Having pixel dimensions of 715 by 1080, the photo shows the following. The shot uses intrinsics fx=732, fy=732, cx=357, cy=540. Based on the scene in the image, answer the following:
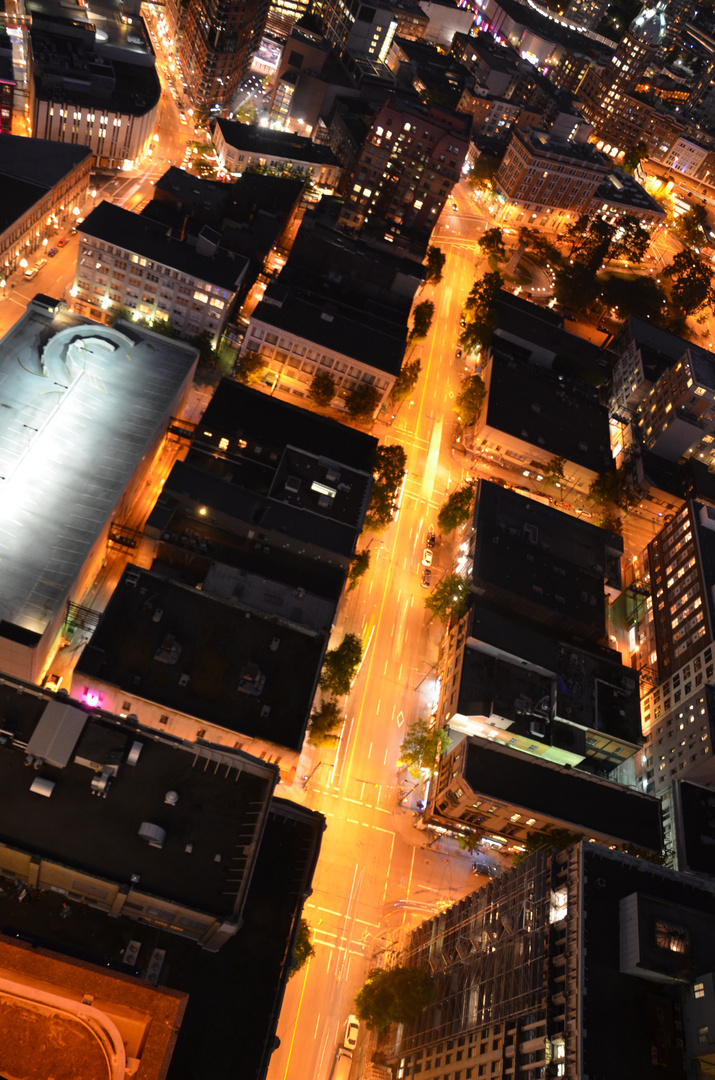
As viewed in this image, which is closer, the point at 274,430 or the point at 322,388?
the point at 274,430

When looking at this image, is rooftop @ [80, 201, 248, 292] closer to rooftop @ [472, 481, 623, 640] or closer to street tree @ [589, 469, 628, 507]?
rooftop @ [472, 481, 623, 640]

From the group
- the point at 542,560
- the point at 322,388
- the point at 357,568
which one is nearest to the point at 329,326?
the point at 322,388

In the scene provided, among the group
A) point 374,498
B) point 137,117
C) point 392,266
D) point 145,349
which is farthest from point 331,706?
point 137,117

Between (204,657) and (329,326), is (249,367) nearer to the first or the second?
(329,326)

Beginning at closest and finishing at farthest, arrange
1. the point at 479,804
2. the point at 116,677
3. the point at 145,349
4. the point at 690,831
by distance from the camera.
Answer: the point at 116,677 → the point at 479,804 → the point at 690,831 → the point at 145,349

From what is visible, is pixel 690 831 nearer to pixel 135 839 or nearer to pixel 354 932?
pixel 354 932

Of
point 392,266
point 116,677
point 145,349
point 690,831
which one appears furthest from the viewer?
point 392,266
